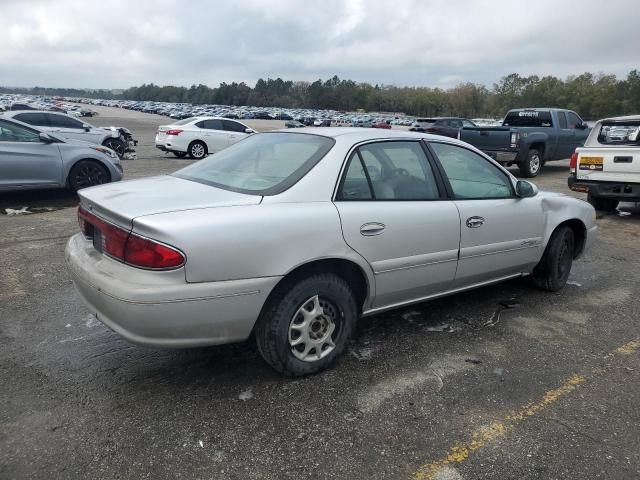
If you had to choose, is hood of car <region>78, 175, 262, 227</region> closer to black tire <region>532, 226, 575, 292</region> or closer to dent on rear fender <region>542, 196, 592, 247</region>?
dent on rear fender <region>542, 196, 592, 247</region>

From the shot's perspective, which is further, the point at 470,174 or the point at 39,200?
the point at 39,200

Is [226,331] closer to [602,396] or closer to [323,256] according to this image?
[323,256]

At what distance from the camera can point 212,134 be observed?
1742 cm

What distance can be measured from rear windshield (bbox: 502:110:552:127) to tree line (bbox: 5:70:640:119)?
230 feet

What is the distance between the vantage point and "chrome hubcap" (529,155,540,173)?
A: 1373 centimetres

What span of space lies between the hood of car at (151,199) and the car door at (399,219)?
0.67m

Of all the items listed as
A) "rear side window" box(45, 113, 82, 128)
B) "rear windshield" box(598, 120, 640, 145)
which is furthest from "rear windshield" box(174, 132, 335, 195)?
"rear side window" box(45, 113, 82, 128)

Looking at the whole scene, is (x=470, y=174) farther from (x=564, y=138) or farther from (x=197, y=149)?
(x=197, y=149)

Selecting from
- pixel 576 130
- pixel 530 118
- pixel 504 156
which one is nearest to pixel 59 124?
pixel 504 156

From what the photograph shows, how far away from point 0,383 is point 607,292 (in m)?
5.12

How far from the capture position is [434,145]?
3955 millimetres

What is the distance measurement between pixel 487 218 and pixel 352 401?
6.13 feet

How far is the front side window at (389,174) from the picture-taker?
335 centimetres

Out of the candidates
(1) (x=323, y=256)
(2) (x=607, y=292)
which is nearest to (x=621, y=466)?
(1) (x=323, y=256)
